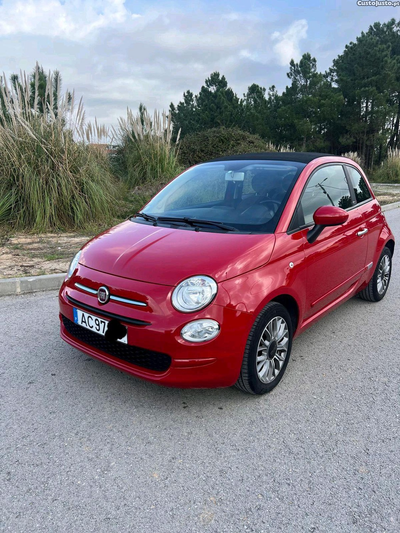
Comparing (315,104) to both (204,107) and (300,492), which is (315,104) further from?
(300,492)

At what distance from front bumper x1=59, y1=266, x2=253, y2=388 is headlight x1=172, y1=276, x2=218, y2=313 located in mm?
36

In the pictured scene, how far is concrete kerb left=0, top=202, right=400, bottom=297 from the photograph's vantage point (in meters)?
5.19

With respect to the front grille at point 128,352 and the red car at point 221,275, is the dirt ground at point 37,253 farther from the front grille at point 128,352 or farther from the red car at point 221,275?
the front grille at point 128,352

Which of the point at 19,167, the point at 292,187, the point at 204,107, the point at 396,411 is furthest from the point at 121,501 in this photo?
the point at 204,107

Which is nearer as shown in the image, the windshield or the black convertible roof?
the windshield

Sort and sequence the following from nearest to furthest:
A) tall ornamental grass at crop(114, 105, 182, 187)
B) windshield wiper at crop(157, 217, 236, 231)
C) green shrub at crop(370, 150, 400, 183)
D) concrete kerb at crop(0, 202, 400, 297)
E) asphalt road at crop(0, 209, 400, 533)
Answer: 1. asphalt road at crop(0, 209, 400, 533)
2. windshield wiper at crop(157, 217, 236, 231)
3. concrete kerb at crop(0, 202, 400, 297)
4. tall ornamental grass at crop(114, 105, 182, 187)
5. green shrub at crop(370, 150, 400, 183)

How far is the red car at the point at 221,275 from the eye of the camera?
2.61 meters

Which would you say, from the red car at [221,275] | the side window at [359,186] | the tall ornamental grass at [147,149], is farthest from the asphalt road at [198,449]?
the tall ornamental grass at [147,149]

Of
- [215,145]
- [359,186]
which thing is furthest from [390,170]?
[359,186]

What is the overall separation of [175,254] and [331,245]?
1400 millimetres

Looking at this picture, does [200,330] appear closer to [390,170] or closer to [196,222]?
[196,222]

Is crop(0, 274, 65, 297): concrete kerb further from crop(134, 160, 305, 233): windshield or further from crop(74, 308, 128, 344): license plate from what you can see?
crop(74, 308, 128, 344): license plate

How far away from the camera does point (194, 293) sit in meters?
2.61

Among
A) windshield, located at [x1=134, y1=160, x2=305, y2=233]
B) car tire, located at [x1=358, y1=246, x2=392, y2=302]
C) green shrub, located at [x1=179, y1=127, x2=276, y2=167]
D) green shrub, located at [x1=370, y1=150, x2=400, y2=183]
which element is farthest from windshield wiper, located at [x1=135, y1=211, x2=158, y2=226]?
green shrub, located at [x1=370, y1=150, x2=400, y2=183]
